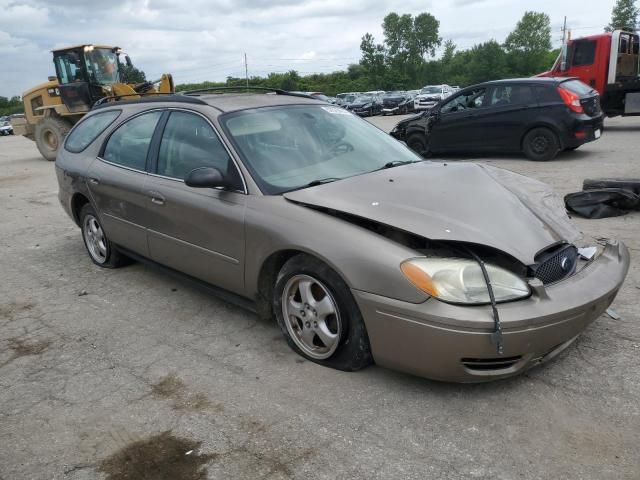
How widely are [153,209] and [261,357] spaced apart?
1.51 meters

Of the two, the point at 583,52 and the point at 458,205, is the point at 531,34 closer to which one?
the point at 583,52

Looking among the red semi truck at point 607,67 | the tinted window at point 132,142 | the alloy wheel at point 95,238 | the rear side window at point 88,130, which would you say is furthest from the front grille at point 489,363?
the red semi truck at point 607,67

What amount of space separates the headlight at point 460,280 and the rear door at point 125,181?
2.42m

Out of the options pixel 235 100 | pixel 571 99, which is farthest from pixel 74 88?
pixel 235 100

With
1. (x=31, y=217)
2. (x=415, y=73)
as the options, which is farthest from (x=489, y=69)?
Result: (x=31, y=217)

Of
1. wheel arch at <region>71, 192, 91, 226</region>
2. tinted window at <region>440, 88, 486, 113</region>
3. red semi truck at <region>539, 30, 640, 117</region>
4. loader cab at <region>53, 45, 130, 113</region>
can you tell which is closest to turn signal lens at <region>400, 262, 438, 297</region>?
wheel arch at <region>71, 192, 91, 226</region>

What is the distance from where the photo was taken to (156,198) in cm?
404

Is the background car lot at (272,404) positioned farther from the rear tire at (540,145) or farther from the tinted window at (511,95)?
the tinted window at (511,95)

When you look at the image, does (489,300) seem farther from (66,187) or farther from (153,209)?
(66,187)

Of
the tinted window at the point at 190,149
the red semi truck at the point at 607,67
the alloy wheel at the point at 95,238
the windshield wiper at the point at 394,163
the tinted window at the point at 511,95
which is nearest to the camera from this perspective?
the tinted window at the point at 190,149

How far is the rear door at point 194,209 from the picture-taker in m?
3.48

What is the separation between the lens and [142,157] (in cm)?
431

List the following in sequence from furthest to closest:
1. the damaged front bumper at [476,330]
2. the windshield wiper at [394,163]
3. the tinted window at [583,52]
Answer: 1. the tinted window at [583,52]
2. the windshield wiper at [394,163]
3. the damaged front bumper at [476,330]

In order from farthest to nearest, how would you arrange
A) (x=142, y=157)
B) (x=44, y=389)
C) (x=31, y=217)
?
(x=31, y=217) → (x=142, y=157) → (x=44, y=389)
